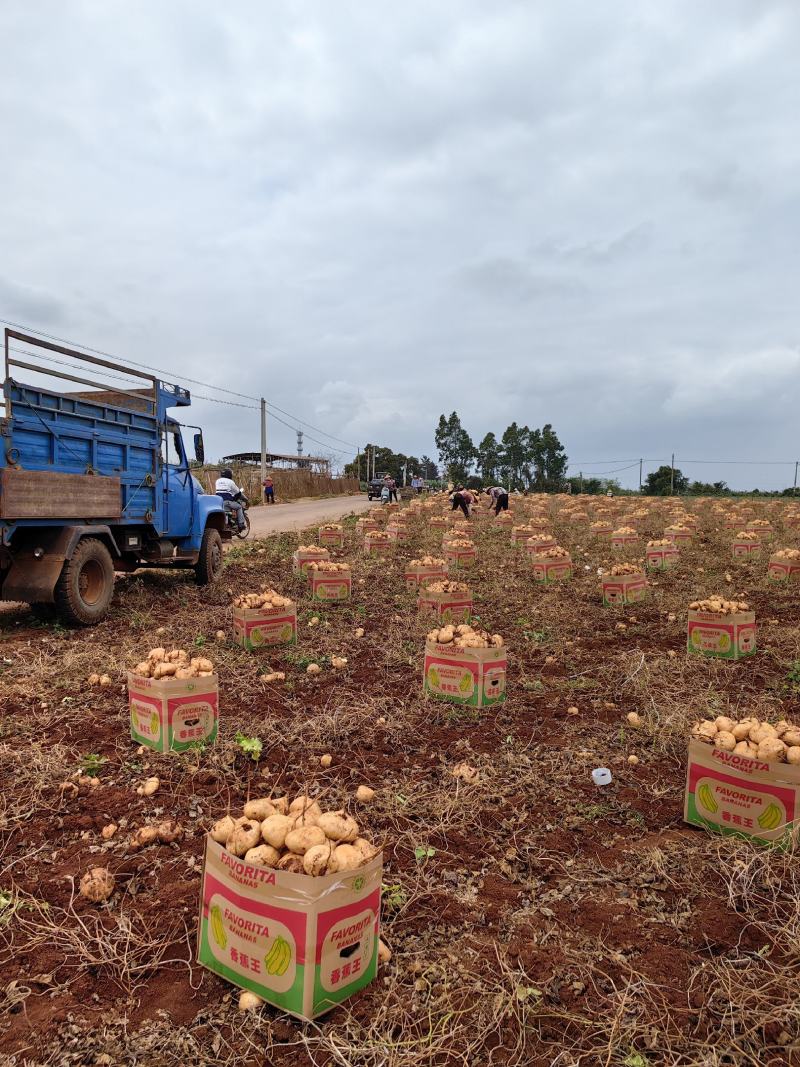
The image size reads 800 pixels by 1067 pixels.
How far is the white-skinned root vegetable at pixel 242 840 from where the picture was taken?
8.54ft

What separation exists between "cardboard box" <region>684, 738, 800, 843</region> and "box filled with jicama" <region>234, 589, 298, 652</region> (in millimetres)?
4987

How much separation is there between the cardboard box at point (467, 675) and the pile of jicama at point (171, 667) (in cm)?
207

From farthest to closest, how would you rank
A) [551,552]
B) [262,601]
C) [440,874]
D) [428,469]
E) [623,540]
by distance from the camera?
[428,469]
[623,540]
[551,552]
[262,601]
[440,874]

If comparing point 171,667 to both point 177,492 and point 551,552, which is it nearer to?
point 177,492

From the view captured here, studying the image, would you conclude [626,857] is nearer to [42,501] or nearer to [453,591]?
[453,591]

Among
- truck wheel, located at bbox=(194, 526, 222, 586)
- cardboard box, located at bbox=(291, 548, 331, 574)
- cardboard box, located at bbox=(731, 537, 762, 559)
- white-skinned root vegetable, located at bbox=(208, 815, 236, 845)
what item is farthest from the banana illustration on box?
cardboard box, located at bbox=(731, 537, 762, 559)

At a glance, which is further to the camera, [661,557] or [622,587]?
[661,557]

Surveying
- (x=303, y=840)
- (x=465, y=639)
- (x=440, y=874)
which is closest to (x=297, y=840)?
(x=303, y=840)

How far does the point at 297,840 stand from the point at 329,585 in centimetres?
764

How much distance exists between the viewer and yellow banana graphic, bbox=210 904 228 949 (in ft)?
8.26

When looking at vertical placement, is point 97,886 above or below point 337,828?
below

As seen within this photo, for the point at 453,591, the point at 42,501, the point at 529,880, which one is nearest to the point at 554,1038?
the point at 529,880

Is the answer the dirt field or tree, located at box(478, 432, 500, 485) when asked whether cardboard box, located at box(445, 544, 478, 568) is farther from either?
tree, located at box(478, 432, 500, 485)

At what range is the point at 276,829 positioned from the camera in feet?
8.62
